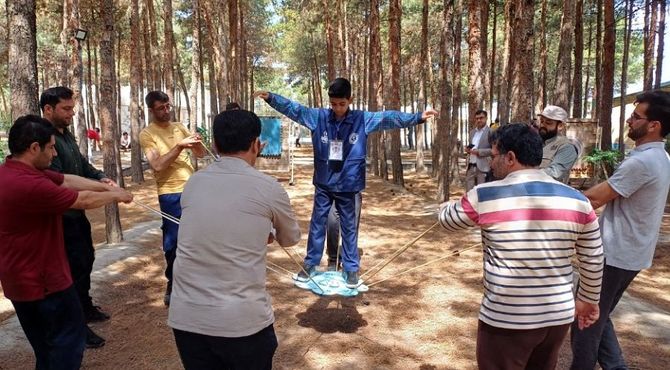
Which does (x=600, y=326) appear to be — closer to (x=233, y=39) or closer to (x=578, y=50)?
(x=578, y=50)

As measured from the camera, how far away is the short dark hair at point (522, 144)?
90.0 inches

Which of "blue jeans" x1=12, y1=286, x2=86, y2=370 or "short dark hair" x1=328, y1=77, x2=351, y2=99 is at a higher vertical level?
"short dark hair" x1=328, y1=77, x2=351, y2=99

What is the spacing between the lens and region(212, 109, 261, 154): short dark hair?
220 cm

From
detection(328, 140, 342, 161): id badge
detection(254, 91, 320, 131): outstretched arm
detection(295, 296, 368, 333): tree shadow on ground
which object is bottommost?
detection(295, 296, 368, 333): tree shadow on ground

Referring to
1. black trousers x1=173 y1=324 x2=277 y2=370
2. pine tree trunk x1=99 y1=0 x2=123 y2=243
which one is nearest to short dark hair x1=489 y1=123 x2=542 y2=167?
black trousers x1=173 y1=324 x2=277 y2=370

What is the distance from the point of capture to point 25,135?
2.67 meters

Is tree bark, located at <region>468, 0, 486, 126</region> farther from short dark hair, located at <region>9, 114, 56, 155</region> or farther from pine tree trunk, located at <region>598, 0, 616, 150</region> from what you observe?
short dark hair, located at <region>9, 114, 56, 155</region>

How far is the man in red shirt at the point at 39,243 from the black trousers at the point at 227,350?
1102mm

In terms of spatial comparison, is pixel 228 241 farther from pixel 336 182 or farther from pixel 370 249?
pixel 370 249

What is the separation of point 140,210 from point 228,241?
9524 mm

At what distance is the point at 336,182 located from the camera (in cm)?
459

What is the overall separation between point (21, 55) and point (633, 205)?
4757 mm

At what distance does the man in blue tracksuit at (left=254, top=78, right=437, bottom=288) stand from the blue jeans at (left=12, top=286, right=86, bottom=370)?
2.06m

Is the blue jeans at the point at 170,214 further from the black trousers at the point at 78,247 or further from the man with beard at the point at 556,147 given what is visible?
the man with beard at the point at 556,147
